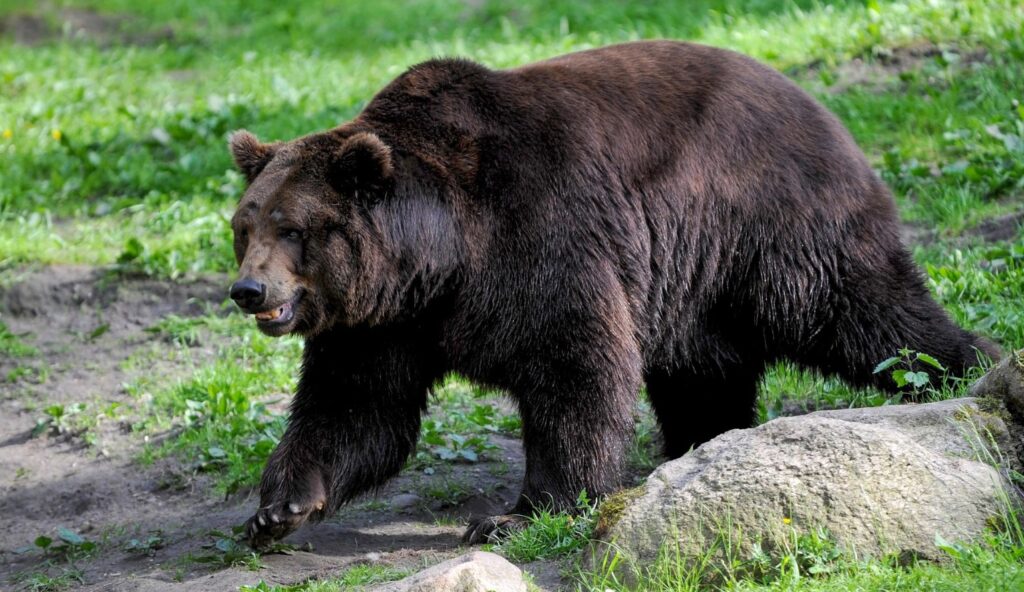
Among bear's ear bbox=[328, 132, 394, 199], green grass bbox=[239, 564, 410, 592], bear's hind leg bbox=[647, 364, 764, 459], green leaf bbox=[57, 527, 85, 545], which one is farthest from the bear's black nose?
bear's hind leg bbox=[647, 364, 764, 459]

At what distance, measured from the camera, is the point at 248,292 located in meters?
5.26

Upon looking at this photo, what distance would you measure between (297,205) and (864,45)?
648 cm

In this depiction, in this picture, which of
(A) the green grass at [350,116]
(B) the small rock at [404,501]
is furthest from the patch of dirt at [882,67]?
(B) the small rock at [404,501]

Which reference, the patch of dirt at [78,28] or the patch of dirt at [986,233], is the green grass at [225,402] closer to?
the patch of dirt at [986,233]

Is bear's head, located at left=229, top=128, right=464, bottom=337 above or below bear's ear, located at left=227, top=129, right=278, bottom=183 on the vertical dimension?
below

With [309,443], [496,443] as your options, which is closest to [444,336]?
[309,443]

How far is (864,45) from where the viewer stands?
10477 mm

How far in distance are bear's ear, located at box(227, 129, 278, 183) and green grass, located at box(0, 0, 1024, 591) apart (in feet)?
4.59

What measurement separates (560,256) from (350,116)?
5.61 m

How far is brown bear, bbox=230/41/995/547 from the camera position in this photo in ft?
18.1

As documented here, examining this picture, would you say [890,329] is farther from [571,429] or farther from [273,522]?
[273,522]

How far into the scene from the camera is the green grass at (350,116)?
22.4 feet

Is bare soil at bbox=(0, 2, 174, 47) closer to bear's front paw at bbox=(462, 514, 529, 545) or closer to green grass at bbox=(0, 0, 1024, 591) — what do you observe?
green grass at bbox=(0, 0, 1024, 591)

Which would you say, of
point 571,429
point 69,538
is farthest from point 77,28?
point 571,429
